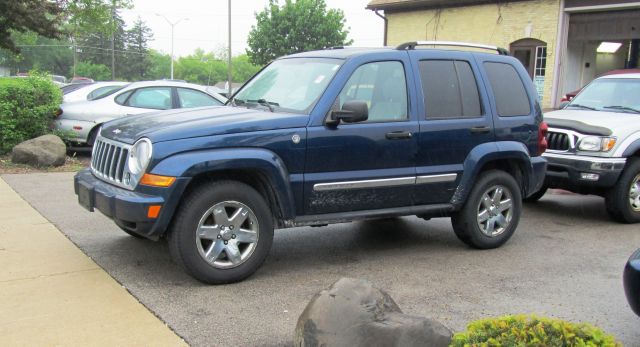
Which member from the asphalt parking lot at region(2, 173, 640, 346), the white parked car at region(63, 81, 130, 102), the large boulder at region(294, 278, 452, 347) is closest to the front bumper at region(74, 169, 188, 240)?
the asphalt parking lot at region(2, 173, 640, 346)

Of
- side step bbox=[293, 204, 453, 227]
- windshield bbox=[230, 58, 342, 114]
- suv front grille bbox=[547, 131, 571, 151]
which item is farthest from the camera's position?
suv front grille bbox=[547, 131, 571, 151]

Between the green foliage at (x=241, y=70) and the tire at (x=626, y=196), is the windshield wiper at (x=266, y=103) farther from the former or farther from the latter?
the green foliage at (x=241, y=70)

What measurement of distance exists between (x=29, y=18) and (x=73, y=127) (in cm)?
714

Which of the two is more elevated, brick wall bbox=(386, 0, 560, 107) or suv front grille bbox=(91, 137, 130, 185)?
brick wall bbox=(386, 0, 560, 107)

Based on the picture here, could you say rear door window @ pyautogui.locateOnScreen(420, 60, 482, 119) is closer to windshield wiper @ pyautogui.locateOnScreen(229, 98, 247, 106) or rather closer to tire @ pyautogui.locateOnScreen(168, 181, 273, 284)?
windshield wiper @ pyautogui.locateOnScreen(229, 98, 247, 106)

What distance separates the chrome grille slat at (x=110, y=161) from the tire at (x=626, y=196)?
5.85 meters

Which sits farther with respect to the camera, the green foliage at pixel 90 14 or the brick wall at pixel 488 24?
the brick wall at pixel 488 24

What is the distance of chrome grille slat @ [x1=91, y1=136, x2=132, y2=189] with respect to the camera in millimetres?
4961

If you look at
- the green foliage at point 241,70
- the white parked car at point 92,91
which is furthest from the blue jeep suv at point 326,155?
the green foliage at point 241,70

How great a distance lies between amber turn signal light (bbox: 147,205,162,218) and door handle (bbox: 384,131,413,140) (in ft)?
6.85

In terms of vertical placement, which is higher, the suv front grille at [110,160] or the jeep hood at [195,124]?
the jeep hood at [195,124]

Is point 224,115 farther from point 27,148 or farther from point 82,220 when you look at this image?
point 27,148

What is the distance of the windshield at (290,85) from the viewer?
548 cm

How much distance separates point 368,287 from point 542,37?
18010 mm
